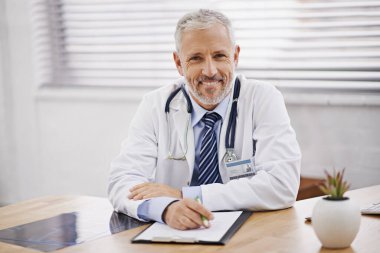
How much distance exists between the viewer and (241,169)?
263 centimetres

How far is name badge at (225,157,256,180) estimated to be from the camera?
2617mm

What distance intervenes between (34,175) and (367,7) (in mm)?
2855

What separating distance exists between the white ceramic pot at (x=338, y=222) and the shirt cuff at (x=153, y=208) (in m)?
0.58

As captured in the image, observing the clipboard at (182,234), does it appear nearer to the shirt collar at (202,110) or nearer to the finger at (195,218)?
the finger at (195,218)

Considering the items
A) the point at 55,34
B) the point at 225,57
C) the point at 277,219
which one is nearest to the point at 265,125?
the point at 225,57

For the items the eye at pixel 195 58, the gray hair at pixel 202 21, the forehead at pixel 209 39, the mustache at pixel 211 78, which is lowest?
the mustache at pixel 211 78

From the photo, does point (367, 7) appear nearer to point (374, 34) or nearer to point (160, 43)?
point (374, 34)

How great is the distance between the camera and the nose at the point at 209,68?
267cm

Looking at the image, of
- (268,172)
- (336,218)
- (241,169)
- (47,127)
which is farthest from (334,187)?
(47,127)

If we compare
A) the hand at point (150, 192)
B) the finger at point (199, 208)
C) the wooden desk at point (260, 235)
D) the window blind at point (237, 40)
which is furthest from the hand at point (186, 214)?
the window blind at point (237, 40)

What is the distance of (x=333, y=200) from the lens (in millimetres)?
1865

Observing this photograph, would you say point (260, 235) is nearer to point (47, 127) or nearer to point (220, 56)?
point (220, 56)

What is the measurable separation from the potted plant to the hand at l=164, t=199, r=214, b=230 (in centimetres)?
38

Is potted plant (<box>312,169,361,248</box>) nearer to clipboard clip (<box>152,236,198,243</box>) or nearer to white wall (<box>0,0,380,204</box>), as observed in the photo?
clipboard clip (<box>152,236,198,243</box>)
